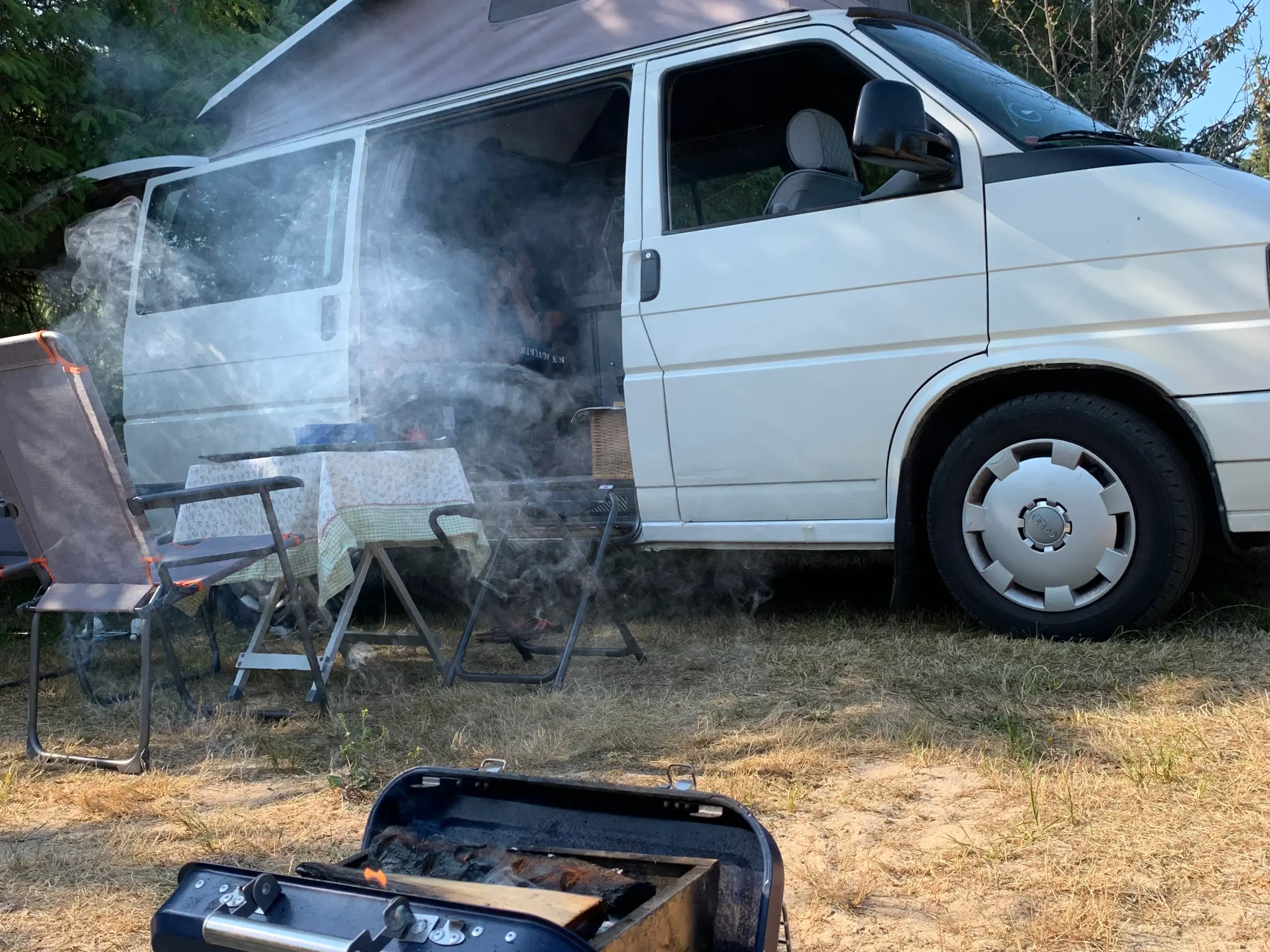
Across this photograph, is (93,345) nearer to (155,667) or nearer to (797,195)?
(155,667)

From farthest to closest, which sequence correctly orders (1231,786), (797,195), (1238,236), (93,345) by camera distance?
(93,345) < (797,195) < (1238,236) < (1231,786)

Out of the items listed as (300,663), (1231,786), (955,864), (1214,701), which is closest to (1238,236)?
(1214,701)

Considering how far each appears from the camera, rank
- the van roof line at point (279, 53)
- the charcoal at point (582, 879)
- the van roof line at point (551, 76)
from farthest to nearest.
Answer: the van roof line at point (279, 53), the van roof line at point (551, 76), the charcoal at point (582, 879)

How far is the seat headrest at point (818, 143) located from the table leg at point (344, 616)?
219cm

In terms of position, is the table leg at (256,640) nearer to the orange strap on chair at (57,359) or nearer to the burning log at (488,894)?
the orange strap on chair at (57,359)

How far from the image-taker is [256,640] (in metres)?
4.01

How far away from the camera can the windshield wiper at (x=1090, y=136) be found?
368 cm

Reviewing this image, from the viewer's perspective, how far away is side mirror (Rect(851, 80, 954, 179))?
3.45m

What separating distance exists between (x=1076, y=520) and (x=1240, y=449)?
0.50m

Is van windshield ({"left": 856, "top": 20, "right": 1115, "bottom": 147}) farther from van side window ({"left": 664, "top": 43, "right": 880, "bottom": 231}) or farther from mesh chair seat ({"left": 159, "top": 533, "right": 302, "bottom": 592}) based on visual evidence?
mesh chair seat ({"left": 159, "top": 533, "right": 302, "bottom": 592})

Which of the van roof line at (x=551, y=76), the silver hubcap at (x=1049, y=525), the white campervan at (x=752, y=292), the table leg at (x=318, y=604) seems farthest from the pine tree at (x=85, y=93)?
the silver hubcap at (x=1049, y=525)

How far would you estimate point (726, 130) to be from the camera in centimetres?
552

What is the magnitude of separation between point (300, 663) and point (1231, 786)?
2.76 m

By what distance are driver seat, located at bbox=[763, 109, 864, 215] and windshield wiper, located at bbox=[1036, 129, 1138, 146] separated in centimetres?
64
